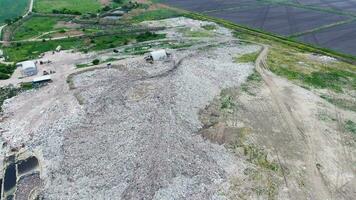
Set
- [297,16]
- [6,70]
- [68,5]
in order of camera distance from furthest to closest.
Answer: [68,5] → [297,16] → [6,70]

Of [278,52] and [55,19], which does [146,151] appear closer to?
[278,52]

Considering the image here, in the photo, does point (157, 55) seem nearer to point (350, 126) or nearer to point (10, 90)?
point (10, 90)

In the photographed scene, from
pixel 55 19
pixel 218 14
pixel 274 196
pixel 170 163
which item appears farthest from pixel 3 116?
pixel 218 14

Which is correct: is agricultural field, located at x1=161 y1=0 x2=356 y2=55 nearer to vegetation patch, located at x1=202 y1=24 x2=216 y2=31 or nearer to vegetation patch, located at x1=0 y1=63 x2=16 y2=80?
vegetation patch, located at x1=202 y1=24 x2=216 y2=31

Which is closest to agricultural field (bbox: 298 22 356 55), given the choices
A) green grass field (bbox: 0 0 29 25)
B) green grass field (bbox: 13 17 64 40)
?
green grass field (bbox: 13 17 64 40)

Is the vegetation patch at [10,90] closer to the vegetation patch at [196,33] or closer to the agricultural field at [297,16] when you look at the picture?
the vegetation patch at [196,33]

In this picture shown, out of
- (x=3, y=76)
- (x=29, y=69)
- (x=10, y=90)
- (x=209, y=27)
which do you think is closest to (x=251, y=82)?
(x=209, y=27)
